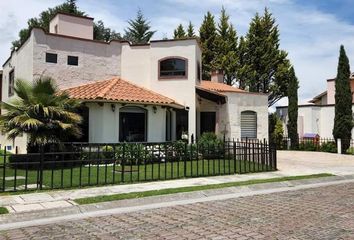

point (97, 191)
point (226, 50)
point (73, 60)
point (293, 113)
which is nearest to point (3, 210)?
point (97, 191)

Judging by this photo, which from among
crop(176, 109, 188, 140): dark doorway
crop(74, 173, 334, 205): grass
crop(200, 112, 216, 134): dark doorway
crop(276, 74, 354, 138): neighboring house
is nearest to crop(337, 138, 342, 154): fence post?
crop(276, 74, 354, 138): neighboring house

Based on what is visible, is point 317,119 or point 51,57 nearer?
point 51,57

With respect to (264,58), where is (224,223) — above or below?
below

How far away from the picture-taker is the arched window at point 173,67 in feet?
70.9

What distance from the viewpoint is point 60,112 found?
15.1m

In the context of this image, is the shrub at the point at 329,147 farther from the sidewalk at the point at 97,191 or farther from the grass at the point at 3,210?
the grass at the point at 3,210

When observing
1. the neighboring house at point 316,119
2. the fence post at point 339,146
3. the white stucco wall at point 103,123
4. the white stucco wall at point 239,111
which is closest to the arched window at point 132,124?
the white stucco wall at point 103,123

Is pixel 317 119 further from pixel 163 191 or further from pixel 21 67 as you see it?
pixel 163 191

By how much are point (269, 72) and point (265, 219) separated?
34.2m

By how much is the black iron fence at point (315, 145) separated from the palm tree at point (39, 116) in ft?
57.0

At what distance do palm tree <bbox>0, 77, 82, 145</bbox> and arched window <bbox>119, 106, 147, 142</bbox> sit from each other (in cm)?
358

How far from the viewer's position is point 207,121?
2338 cm

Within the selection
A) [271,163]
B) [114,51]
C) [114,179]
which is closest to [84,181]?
[114,179]

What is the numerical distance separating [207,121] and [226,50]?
17.8 meters
